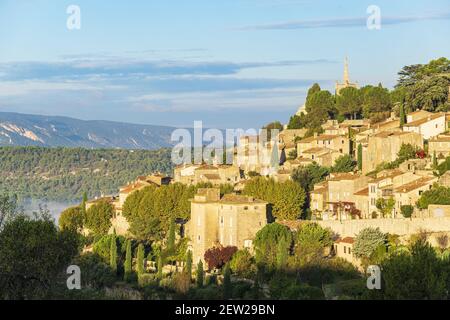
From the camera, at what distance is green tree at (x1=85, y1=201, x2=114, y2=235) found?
50.0 meters

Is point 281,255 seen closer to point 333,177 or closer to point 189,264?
point 189,264

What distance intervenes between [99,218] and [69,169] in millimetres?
86526

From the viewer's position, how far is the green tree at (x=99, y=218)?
164 ft

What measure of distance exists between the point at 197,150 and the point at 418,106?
52.4ft

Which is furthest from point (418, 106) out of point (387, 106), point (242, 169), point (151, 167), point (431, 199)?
point (151, 167)

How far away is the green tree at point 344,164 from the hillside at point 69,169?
6744cm

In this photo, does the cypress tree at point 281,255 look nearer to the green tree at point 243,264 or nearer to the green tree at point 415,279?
the green tree at point 243,264

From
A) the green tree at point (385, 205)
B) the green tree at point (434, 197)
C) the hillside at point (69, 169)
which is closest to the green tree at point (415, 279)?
the green tree at point (434, 197)

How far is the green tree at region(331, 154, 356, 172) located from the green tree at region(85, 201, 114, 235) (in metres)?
10.6

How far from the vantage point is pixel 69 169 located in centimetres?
13575

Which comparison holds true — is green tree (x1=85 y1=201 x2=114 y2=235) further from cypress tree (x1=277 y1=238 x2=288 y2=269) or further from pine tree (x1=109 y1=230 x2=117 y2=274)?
cypress tree (x1=277 y1=238 x2=288 y2=269)
